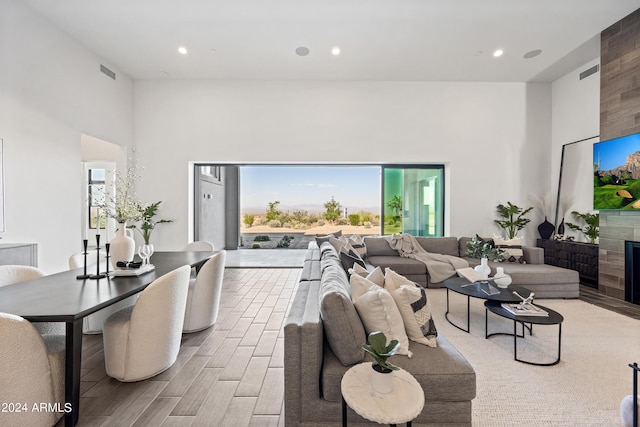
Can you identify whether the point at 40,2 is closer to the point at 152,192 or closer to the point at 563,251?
the point at 152,192

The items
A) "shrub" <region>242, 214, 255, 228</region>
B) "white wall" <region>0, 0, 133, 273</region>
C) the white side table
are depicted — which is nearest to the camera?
the white side table

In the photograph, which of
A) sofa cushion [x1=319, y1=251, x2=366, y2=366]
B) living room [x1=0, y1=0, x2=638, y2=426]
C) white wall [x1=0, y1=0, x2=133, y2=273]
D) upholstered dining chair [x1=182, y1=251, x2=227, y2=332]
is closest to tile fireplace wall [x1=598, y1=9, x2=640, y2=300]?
living room [x1=0, y1=0, x2=638, y2=426]

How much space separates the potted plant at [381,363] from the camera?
3.96 feet

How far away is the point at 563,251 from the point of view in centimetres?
518

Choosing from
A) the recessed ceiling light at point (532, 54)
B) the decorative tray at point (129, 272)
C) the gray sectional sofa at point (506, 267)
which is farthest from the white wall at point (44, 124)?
the recessed ceiling light at point (532, 54)

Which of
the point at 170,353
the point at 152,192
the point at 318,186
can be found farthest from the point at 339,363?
the point at 318,186

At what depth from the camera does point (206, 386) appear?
2.08m

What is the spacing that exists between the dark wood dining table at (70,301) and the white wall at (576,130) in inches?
262

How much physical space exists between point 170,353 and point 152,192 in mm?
4603

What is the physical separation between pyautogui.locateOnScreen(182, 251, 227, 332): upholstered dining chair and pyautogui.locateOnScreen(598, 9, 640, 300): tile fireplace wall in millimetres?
5308

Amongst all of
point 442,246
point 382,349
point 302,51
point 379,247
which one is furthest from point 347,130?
point 382,349

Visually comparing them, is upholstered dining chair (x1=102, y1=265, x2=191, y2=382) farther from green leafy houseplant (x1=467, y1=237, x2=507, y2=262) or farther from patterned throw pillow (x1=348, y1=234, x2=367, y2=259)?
green leafy houseplant (x1=467, y1=237, x2=507, y2=262)

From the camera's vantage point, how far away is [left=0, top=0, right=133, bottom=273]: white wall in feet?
11.8

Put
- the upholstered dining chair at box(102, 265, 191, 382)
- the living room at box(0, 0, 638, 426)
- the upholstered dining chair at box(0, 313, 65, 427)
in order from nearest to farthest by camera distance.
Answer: the upholstered dining chair at box(0, 313, 65, 427), the upholstered dining chair at box(102, 265, 191, 382), the living room at box(0, 0, 638, 426)
